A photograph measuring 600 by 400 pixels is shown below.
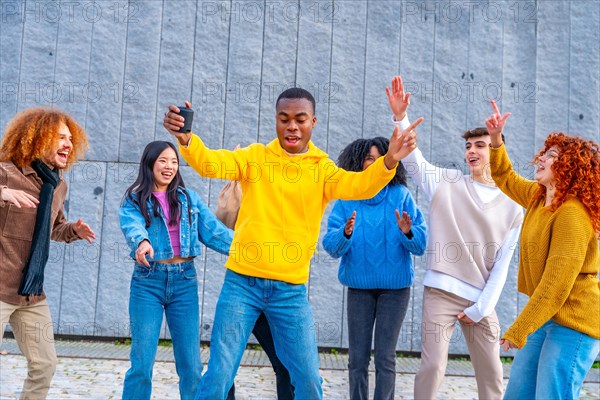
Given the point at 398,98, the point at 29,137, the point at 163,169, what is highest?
the point at 398,98

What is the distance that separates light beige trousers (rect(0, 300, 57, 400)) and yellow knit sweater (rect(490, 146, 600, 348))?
93.3 inches

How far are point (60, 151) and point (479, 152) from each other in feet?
8.24

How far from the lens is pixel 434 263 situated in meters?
4.22

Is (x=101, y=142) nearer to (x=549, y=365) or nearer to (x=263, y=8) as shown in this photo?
(x=263, y=8)

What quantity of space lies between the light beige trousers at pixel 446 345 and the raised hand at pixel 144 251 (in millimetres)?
1628

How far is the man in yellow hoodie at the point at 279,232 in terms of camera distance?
340cm

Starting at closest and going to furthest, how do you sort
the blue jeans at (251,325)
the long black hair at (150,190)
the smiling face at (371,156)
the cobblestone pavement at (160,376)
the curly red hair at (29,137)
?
the blue jeans at (251,325), the curly red hair at (29,137), the long black hair at (150,190), the smiling face at (371,156), the cobblestone pavement at (160,376)

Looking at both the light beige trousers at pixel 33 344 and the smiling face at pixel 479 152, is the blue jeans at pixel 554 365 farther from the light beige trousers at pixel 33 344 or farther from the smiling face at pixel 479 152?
the light beige trousers at pixel 33 344

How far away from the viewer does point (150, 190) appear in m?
4.15

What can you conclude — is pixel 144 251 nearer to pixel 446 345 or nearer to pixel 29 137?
pixel 29 137

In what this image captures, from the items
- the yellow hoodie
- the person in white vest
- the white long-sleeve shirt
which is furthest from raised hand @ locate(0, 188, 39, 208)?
the person in white vest

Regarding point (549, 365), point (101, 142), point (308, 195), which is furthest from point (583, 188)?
point (101, 142)

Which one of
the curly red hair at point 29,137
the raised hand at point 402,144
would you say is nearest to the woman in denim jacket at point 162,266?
the curly red hair at point 29,137

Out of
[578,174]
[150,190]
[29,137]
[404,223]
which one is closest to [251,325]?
[150,190]
